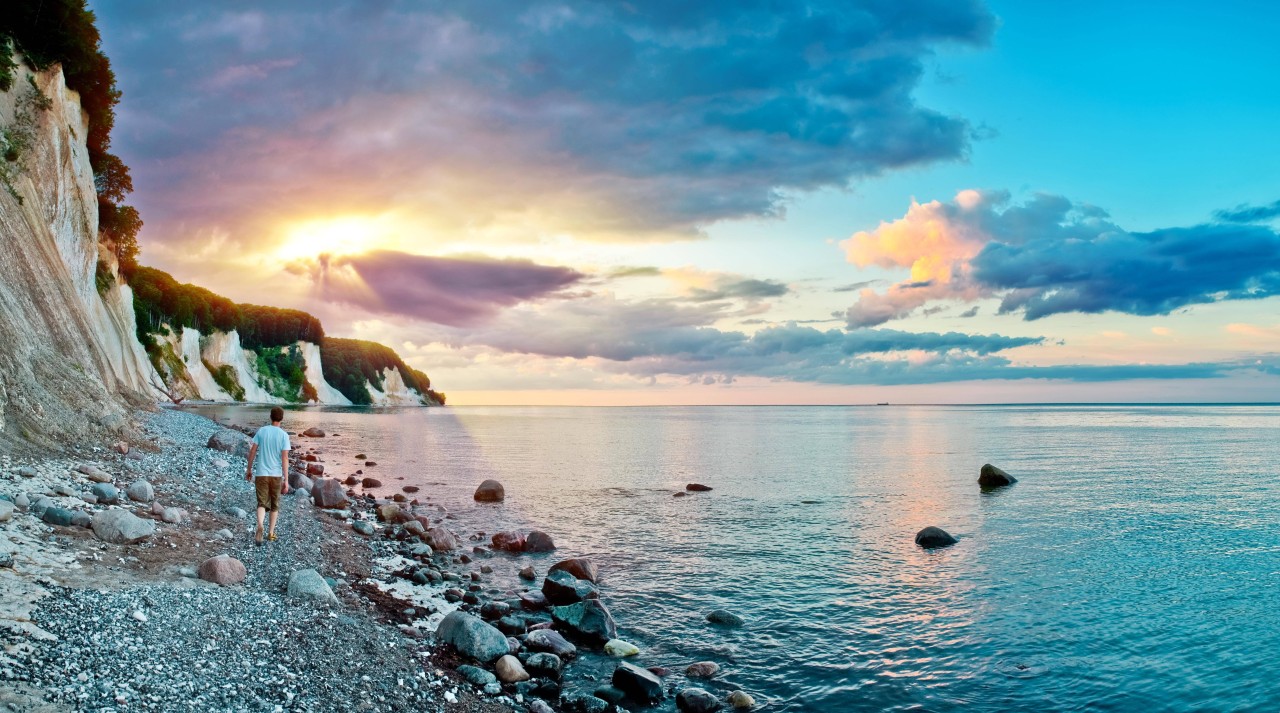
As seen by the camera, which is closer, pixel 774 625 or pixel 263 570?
pixel 263 570

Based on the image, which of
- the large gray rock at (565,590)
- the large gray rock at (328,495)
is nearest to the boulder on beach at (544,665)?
the large gray rock at (565,590)

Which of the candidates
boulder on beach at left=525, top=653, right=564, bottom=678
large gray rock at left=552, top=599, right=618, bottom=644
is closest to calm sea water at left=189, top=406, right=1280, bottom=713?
large gray rock at left=552, top=599, right=618, bottom=644

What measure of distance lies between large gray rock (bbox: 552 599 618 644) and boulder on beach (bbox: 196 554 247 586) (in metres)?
6.51

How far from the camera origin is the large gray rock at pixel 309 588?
41.7 ft

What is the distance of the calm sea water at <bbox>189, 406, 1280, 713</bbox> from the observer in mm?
13211

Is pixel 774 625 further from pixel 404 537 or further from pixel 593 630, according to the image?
pixel 404 537

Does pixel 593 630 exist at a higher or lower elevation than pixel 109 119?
lower

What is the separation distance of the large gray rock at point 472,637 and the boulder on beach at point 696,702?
137 inches

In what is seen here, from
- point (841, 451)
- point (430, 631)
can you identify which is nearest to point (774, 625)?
point (430, 631)

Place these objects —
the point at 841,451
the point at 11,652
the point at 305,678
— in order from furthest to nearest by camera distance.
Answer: the point at 841,451, the point at 305,678, the point at 11,652

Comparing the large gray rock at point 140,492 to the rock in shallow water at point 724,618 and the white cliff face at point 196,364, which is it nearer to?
the rock in shallow water at point 724,618

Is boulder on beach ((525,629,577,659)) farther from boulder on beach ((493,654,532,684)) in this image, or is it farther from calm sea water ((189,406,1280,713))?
calm sea water ((189,406,1280,713))

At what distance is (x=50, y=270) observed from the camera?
1193 inches

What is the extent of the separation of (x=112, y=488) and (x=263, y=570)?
16.5ft
